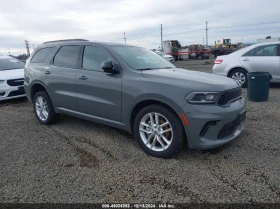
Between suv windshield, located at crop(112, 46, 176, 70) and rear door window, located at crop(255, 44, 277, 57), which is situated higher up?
rear door window, located at crop(255, 44, 277, 57)

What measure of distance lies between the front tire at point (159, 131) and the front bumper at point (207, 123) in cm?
18

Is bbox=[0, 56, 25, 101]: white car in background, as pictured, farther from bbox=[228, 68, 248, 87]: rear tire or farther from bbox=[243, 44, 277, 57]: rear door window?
bbox=[243, 44, 277, 57]: rear door window

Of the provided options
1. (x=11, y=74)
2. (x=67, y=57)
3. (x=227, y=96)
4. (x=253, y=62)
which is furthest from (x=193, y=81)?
(x=11, y=74)

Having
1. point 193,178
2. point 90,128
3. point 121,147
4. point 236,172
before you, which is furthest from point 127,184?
point 90,128

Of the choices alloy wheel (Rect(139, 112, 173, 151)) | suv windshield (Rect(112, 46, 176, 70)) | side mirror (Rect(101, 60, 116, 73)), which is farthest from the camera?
suv windshield (Rect(112, 46, 176, 70))

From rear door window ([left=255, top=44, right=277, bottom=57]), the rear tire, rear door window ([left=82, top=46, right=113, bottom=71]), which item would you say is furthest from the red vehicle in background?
rear door window ([left=82, top=46, right=113, bottom=71])

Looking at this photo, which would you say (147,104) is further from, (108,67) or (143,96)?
(108,67)

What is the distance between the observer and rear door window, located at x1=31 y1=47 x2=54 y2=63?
5.29 m

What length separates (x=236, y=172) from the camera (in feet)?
10.4

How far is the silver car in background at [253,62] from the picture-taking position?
8.02 m

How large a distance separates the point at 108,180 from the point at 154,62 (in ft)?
7.56

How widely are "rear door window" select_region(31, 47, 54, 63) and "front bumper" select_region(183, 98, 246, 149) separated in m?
3.40

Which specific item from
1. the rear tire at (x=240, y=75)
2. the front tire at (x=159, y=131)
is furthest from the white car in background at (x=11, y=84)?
the rear tire at (x=240, y=75)

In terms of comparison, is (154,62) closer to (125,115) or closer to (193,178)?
(125,115)
